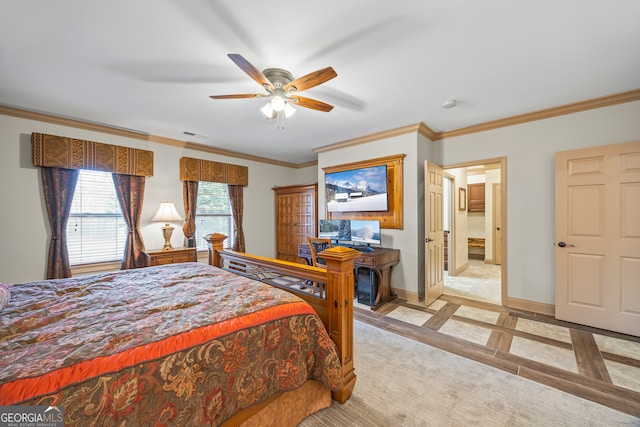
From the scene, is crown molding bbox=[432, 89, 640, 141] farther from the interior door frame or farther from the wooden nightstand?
the wooden nightstand

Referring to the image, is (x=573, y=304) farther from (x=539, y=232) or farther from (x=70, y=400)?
(x=70, y=400)

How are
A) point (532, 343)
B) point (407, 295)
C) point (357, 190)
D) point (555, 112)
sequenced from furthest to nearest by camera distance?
point (357, 190) → point (407, 295) → point (555, 112) → point (532, 343)

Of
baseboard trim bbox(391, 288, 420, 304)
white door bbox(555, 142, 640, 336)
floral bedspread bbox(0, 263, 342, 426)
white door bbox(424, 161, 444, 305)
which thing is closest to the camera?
floral bedspread bbox(0, 263, 342, 426)

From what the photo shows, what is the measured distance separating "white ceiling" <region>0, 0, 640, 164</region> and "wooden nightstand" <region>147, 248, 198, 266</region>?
194 cm

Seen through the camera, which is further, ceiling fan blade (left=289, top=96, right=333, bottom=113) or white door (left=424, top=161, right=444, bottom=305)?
white door (left=424, top=161, right=444, bottom=305)

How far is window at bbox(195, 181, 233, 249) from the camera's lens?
4770mm

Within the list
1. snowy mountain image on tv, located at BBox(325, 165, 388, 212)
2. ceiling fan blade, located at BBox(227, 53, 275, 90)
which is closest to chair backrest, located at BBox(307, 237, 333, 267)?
snowy mountain image on tv, located at BBox(325, 165, 388, 212)

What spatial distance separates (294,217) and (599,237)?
4584 millimetres

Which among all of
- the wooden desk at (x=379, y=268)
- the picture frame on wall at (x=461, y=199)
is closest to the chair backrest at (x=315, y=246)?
the wooden desk at (x=379, y=268)

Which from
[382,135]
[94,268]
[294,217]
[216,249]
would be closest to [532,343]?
[382,135]

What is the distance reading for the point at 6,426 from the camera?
813 mm

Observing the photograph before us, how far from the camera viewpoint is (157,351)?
105 cm

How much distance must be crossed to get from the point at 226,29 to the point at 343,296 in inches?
79.9

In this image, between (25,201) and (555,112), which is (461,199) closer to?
(555,112)
